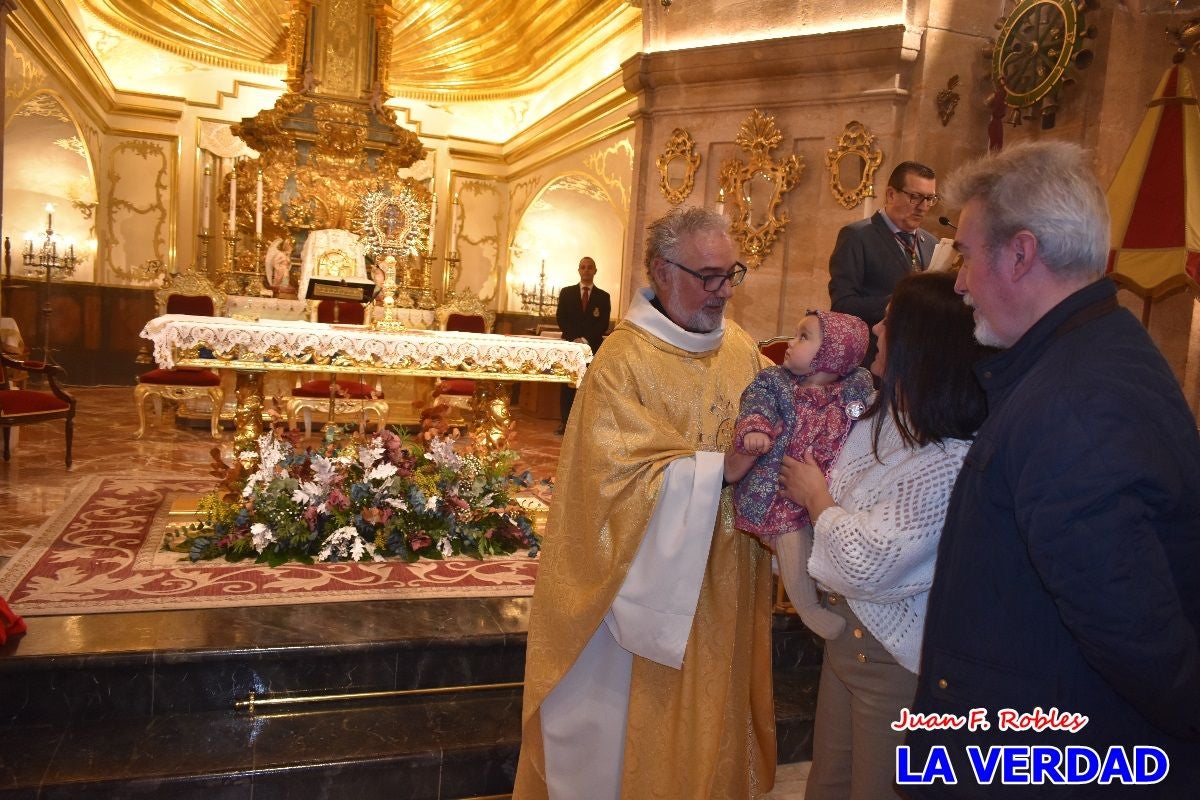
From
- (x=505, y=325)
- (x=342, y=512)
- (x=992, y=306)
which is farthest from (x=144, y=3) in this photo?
(x=992, y=306)

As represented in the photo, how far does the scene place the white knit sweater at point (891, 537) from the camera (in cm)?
170

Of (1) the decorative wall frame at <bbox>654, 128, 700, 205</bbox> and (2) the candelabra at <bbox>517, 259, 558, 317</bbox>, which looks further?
(2) the candelabra at <bbox>517, 259, 558, 317</bbox>

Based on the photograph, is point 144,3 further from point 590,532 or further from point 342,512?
point 590,532

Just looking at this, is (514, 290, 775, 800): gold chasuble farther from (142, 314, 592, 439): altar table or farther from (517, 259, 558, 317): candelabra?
(517, 259, 558, 317): candelabra

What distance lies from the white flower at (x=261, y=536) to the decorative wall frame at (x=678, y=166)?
4927 mm

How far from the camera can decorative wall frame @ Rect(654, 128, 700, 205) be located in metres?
7.84

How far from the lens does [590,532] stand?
243cm

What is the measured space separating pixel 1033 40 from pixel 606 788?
532cm

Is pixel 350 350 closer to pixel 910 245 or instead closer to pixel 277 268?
pixel 910 245

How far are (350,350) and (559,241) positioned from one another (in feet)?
28.8

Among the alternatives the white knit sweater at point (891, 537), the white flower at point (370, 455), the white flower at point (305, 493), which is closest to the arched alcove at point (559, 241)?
the white flower at point (370, 455)

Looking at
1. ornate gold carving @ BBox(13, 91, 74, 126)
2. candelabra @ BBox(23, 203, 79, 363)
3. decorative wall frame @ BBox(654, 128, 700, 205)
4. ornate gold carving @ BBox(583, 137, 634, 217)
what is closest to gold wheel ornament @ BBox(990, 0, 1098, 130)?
decorative wall frame @ BBox(654, 128, 700, 205)

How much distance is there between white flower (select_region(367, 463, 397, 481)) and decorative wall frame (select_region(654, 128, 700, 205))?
14.1 feet

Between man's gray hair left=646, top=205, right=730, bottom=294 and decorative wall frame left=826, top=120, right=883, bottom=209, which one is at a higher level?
decorative wall frame left=826, top=120, right=883, bottom=209
